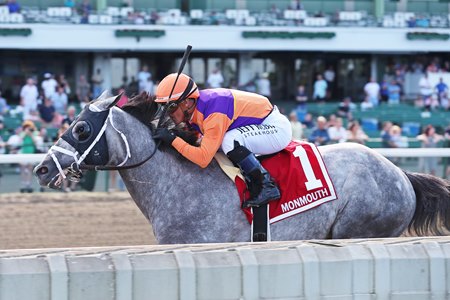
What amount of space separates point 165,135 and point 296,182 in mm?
786

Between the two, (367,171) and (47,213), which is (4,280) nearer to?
(367,171)

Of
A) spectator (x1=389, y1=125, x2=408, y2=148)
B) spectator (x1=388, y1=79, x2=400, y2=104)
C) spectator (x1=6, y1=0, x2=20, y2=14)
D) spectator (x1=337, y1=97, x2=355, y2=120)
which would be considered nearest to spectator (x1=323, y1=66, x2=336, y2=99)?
spectator (x1=388, y1=79, x2=400, y2=104)

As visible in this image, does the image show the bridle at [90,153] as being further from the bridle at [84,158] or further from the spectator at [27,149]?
the spectator at [27,149]

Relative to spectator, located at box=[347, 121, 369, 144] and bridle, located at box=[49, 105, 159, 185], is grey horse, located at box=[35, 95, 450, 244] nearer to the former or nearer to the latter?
bridle, located at box=[49, 105, 159, 185]

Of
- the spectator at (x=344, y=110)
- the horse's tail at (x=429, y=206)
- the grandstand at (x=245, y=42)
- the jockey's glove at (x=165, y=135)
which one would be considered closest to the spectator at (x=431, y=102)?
the grandstand at (x=245, y=42)

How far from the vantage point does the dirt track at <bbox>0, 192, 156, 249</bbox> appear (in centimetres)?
924

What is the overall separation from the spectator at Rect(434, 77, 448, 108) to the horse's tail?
16240mm

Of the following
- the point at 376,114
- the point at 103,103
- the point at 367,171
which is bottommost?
the point at 376,114

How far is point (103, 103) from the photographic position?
5586mm

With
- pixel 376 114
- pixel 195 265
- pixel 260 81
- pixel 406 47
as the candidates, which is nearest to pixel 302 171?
pixel 195 265

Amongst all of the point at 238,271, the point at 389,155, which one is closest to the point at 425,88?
the point at 389,155

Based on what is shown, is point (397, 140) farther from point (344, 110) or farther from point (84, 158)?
point (84, 158)

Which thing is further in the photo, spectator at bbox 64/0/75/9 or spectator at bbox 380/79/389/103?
spectator at bbox 380/79/389/103

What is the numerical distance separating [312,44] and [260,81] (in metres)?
2.78
